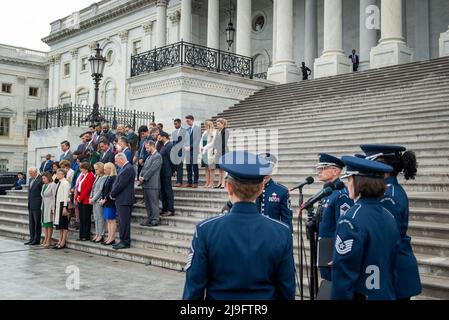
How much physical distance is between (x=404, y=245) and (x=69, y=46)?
54.7 meters

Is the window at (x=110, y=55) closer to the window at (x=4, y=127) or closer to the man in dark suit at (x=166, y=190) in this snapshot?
the window at (x=4, y=127)

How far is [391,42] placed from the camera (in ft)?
68.7

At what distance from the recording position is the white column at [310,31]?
31078 millimetres

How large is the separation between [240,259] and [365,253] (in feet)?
3.59

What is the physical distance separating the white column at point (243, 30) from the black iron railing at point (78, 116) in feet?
27.4

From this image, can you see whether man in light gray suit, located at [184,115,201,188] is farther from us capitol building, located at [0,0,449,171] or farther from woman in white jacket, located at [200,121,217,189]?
us capitol building, located at [0,0,449,171]

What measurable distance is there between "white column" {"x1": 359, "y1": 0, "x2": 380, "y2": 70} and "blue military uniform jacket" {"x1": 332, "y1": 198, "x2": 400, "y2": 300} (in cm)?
2342

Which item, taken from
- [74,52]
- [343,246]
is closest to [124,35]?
[74,52]

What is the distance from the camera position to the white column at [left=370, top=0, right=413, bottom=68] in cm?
2081

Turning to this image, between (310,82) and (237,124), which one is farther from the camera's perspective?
(310,82)

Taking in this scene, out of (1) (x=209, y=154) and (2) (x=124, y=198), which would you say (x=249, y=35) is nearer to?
(1) (x=209, y=154)

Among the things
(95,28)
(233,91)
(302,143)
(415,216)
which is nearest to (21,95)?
(95,28)

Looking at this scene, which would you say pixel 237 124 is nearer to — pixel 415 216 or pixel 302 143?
pixel 302 143

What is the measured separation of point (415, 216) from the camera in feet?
26.9
